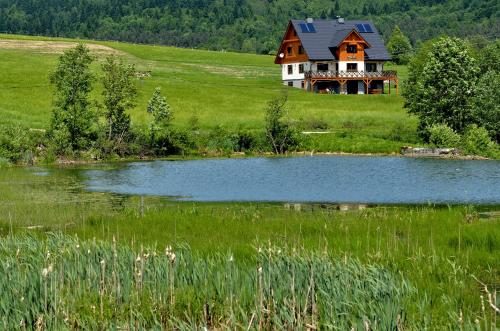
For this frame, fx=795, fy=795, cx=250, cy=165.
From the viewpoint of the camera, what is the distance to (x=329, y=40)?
121 metres

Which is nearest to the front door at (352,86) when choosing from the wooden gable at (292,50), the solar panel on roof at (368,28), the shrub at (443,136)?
the wooden gable at (292,50)

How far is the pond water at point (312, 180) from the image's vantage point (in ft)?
122

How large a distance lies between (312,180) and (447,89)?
28.3 metres

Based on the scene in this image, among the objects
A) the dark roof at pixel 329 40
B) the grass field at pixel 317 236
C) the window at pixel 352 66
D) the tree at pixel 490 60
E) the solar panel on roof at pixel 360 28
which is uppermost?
the solar panel on roof at pixel 360 28

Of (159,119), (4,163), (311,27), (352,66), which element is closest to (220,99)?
(159,119)

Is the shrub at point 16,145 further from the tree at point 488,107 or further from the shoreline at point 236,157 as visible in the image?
the tree at point 488,107

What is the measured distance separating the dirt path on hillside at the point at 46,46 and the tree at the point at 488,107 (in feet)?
266

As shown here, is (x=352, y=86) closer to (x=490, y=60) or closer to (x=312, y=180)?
(x=490, y=60)

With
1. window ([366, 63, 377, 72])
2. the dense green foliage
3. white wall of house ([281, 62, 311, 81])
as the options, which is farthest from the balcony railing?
the dense green foliage

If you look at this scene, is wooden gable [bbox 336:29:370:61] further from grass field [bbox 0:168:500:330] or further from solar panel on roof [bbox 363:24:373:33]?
grass field [bbox 0:168:500:330]

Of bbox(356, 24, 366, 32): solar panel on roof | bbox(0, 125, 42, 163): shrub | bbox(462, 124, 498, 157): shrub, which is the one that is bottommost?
bbox(462, 124, 498, 157): shrub

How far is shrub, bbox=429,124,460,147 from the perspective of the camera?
64.5m

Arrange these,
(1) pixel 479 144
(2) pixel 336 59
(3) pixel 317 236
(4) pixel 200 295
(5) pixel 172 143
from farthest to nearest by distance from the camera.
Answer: (2) pixel 336 59
(5) pixel 172 143
(1) pixel 479 144
(3) pixel 317 236
(4) pixel 200 295

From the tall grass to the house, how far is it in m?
98.2
